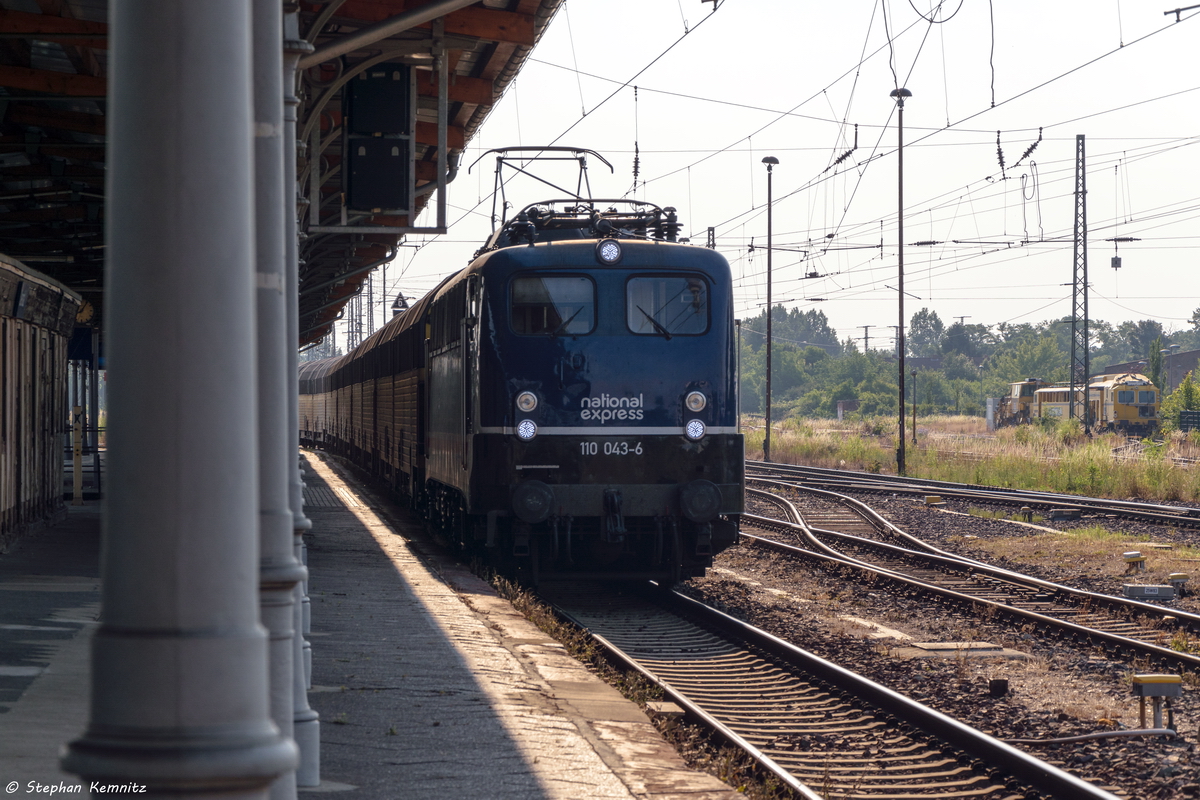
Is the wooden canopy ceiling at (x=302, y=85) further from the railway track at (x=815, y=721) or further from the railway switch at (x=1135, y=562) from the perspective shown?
the railway switch at (x=1135, y=562)

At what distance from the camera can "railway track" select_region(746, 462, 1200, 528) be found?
1900cm

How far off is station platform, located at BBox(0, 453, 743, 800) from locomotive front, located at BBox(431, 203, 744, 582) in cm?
109

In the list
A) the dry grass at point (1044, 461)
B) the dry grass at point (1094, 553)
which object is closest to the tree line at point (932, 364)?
the dry grass at point (1044, 461)

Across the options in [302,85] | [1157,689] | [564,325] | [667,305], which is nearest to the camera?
[1157,689]

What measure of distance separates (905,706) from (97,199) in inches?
441

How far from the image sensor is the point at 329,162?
15.7 m

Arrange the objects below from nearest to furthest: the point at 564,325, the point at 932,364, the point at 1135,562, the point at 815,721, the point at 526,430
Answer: the point at 815,721
the point at 526,430
the point at 564,325
the point at 1135,562
the point at 932,364

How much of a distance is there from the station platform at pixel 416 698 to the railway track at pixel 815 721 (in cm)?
61

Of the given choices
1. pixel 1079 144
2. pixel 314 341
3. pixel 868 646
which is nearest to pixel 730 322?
pixel 868 646

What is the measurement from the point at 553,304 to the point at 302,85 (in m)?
2.92

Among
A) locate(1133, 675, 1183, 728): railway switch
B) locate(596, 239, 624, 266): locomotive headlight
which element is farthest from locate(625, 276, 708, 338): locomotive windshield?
locate(1133, 675, 1183, 728): railway switch

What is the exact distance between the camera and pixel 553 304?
11.5m

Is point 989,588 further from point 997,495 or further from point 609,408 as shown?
point 997,495

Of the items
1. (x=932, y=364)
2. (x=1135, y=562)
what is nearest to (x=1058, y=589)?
(x=1135, y=562)
